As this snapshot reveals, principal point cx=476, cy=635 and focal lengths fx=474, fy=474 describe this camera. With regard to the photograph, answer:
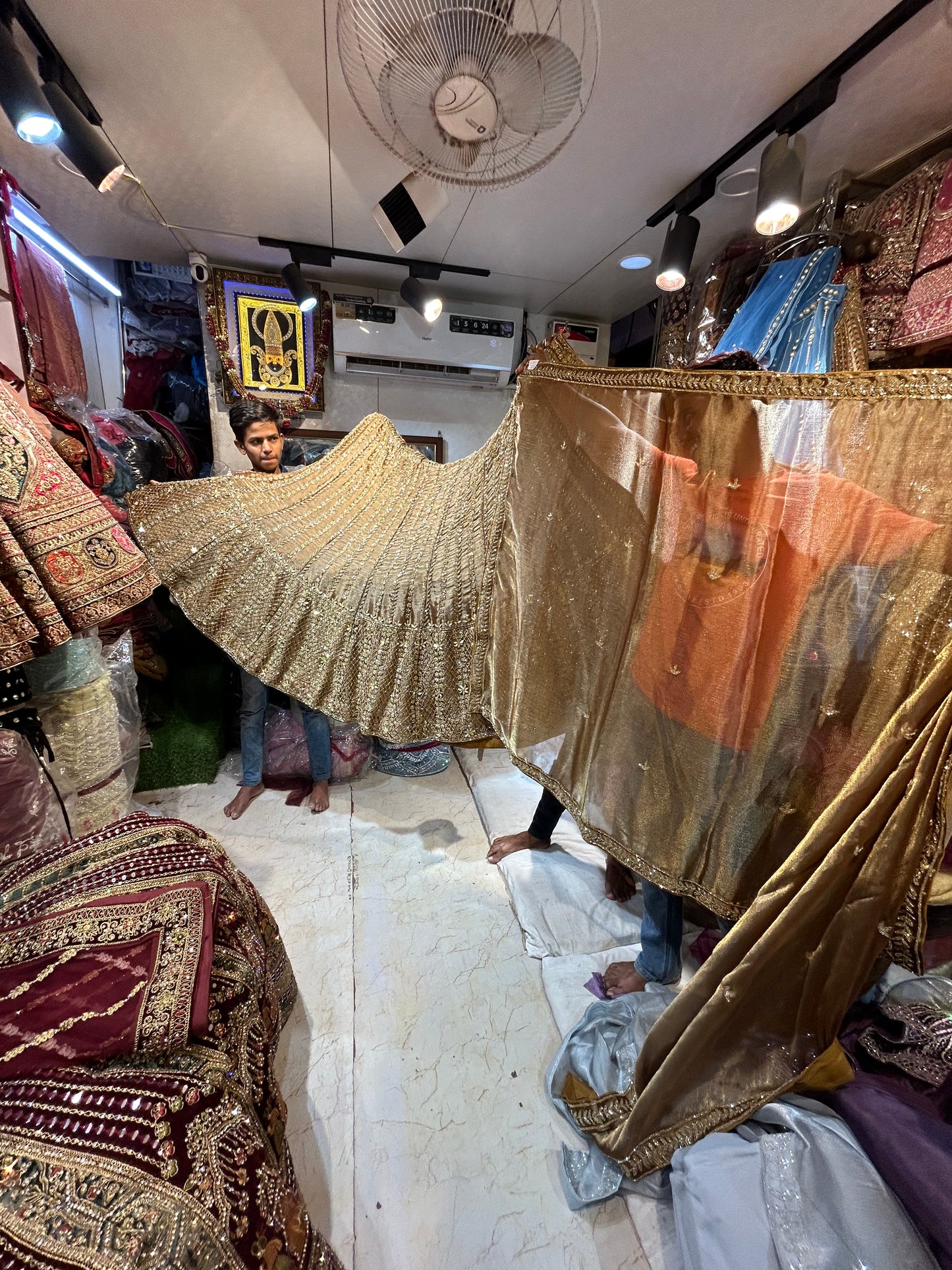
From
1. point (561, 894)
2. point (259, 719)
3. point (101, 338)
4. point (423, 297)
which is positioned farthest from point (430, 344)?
point (561, 894)

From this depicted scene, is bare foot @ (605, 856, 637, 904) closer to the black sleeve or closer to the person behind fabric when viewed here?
the black sleeve

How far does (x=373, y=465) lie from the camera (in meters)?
1.41

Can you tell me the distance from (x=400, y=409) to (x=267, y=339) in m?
0.85

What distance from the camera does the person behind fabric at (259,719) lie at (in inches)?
75.0

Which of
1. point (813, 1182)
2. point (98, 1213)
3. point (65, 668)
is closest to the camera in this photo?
point (98, 1213)

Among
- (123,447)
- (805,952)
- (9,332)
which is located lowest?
(805,952)

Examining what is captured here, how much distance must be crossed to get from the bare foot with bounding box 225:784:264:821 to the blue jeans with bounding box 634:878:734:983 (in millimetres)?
1544

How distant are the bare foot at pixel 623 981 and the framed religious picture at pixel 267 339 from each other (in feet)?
9.92

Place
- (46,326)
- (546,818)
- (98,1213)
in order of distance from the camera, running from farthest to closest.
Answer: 1. (46,326)
2. (546,818)
3. (98,1213)

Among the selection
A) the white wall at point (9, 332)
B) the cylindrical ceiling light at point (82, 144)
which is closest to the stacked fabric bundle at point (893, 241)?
the cylindrical ceiling light at point (82, 144)

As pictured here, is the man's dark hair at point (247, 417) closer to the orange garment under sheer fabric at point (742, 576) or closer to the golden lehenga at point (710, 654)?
the golden lehenga at point (710, 654)

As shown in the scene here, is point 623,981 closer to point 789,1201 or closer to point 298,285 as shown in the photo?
point 789,1201

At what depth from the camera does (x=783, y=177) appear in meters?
1.49

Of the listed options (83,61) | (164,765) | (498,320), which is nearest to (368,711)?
(164,765)
